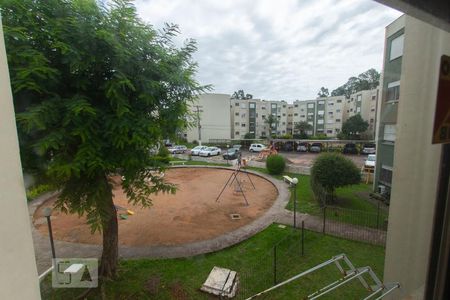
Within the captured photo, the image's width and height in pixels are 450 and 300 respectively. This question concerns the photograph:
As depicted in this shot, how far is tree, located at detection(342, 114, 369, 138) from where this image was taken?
28.7 metres

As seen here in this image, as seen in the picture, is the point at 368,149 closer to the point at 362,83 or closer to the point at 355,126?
the point at 355,126

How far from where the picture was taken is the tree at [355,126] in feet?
94.3

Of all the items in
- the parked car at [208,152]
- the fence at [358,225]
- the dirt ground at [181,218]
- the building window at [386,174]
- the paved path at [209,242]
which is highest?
the building window at [386,174]

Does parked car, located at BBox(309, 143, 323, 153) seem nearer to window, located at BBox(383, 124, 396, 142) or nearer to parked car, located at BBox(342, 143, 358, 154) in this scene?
parked car, located at BBox(342, 143, 358, 154)

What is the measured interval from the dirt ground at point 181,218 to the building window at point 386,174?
4.90m

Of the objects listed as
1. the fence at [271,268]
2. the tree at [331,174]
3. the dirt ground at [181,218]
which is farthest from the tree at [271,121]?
the fence at [271,268]

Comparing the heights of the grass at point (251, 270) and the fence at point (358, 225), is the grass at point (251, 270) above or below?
below

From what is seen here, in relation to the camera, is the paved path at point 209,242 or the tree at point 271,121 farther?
the tree at point 271,121

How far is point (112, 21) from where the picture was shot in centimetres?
361

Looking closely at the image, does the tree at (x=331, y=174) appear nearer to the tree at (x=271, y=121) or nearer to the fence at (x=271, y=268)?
the fence at (x=271, y=268)

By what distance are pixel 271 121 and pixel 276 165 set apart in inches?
902

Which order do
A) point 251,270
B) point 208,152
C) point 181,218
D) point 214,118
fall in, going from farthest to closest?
1. point 214,118
2. point 208,152
3. point 181,218
4. point 251,270

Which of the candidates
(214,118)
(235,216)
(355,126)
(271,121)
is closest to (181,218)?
(235,216)

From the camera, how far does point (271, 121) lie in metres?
38.4
